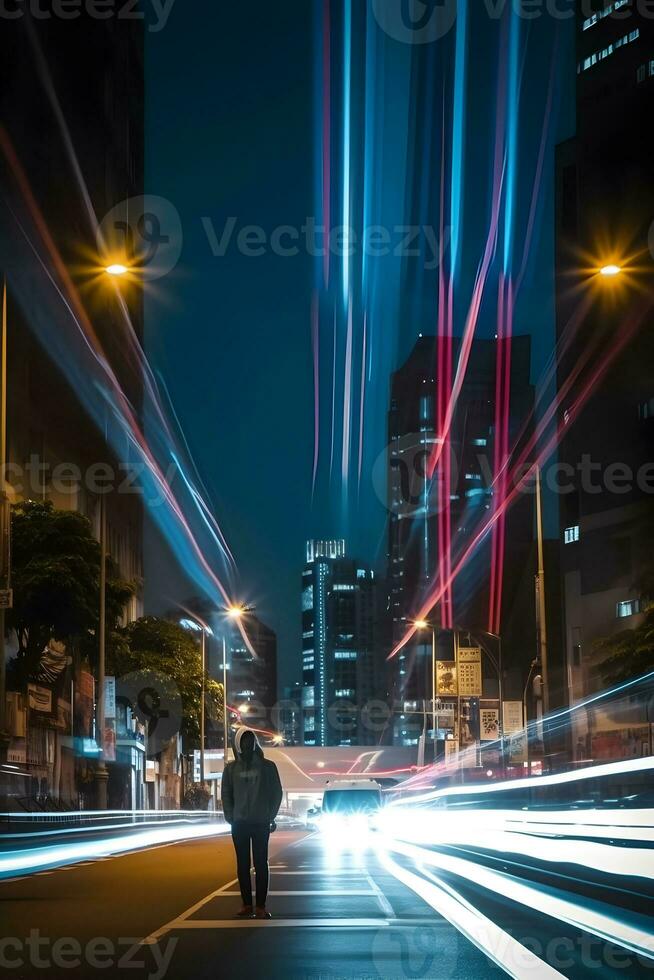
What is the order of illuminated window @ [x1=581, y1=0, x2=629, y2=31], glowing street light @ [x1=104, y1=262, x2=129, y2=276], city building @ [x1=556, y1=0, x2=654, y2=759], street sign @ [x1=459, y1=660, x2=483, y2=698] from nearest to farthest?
glowing street light @ [x1=104, y1=262, x2=129, y2=276] → street sign @ [x1=459, y1=660, x2=483, y2=698] → city building @ [x1=556, y1=0, x2=654, y2=759] → illuminated window @ [x1=581, y1=0, x2=629, y2=31]

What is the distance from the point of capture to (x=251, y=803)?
14625 millimetres

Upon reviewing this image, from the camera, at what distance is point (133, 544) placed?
4188 inches

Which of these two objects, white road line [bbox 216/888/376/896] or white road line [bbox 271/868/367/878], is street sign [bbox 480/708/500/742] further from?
white road line [bbox 216/888/376/896]

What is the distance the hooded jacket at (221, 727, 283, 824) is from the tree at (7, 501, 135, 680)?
113ft

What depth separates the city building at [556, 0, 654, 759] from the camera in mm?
92188

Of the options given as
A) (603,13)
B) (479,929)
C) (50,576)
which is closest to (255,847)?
(479,929)

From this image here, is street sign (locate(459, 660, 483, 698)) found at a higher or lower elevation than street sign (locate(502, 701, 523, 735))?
higher

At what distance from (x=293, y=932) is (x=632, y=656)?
1952 inches

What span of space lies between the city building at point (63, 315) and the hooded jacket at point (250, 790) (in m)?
27.5

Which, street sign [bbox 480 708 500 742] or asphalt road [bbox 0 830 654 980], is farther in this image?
street sign [bbox 480 708 500 742]

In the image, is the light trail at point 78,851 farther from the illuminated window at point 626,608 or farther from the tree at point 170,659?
the illuminated window at point 626,608

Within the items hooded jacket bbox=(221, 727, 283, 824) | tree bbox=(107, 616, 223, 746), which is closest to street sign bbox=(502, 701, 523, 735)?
tree bbox=(107, 616, 223, 746)

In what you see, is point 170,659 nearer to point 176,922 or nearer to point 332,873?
point 332,873

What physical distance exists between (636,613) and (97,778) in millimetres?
47838
